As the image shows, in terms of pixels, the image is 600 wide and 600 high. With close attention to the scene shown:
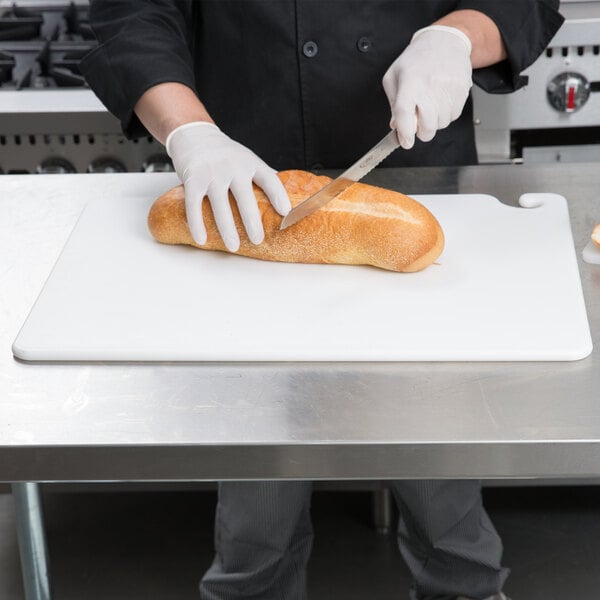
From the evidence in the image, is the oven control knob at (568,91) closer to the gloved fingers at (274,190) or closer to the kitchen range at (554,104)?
the kitchen range at (554,104)

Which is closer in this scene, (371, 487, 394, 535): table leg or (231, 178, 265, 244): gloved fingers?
(231, 178, 265, 244): gloved fingers

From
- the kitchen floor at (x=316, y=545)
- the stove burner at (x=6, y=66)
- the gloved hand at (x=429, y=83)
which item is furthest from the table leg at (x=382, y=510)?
the stove burner at (x=6, y=66)

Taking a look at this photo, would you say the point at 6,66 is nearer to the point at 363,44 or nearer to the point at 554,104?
the point at 363,44

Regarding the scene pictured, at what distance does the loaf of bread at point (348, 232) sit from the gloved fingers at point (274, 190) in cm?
1

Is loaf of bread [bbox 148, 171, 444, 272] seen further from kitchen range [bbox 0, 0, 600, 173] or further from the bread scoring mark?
kitchen range [bbox 0, 0, 600, 173]

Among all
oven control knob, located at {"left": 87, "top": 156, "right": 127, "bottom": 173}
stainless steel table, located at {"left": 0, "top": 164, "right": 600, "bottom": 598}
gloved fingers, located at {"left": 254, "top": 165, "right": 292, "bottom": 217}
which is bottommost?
oven control knob, located at {"left": 87, "top": 156, "right": 127, "bottom": 173}

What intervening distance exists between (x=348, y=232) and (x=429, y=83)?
0.27 metres

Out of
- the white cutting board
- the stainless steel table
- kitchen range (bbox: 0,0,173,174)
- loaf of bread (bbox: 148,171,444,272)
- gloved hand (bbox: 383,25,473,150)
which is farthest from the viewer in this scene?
kitchen range (bbox: 0,0,173,174)

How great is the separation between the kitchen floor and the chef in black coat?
32 centimetres

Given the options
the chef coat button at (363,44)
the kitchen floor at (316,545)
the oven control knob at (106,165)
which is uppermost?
the chef coat button at (363,44)

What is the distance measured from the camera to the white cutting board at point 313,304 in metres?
1.04

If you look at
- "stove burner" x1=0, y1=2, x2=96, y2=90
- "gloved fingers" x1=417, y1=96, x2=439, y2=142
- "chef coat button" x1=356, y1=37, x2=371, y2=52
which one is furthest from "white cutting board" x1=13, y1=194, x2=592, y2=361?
"stove burner" x1=0, y1=2, x2=96, y2=90

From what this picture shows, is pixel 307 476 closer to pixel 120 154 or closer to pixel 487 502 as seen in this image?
pixel 120 154

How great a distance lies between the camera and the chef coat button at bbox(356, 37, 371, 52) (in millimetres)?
1568
